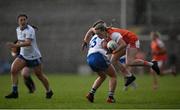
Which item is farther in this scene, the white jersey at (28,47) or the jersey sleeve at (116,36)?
the white jersey at (28,47)

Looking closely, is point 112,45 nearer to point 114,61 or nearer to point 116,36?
point 116,36

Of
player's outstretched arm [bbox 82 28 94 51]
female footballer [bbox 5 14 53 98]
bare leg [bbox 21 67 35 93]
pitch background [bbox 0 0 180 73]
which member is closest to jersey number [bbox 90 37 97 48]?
player's outstretched arm [bbox 82 28 94 51]

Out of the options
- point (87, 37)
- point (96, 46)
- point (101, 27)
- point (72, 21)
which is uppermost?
point (101, 27)

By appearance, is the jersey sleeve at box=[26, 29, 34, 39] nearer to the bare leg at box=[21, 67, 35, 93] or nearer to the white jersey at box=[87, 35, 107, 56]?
the white jersey at box=[87, 35, 107, 56]

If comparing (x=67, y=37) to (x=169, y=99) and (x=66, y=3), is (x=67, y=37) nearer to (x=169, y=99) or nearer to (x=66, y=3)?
(x=66, y=3)

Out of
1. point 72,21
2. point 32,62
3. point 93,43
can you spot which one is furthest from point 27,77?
point 72,21

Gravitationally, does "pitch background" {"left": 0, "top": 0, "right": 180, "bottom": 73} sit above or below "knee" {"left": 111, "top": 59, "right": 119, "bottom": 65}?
below

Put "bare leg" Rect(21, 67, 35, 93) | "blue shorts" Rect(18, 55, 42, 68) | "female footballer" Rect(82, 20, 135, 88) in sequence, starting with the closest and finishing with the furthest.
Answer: "female footballer" Rect(82, 20, 135, 88)
"blue shorts" Rect(18, 55, 42, 68)
"bare leg" Rect(21, 67, 35, 93)

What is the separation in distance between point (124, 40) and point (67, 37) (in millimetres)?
28954

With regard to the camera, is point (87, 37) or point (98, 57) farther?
point (87, 37)

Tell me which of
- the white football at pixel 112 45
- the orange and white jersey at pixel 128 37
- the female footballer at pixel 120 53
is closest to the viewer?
the white football at pixel 112 45

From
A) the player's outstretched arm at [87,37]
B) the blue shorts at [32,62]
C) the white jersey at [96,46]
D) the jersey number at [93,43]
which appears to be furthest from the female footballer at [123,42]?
the blue shorts at [32,62]

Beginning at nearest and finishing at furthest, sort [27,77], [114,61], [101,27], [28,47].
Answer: [101,27] < [28,47] < [114,61] < [27,77]

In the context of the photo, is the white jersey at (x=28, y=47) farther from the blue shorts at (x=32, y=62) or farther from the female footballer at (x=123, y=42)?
the female footballer at (x=123, y=42)
